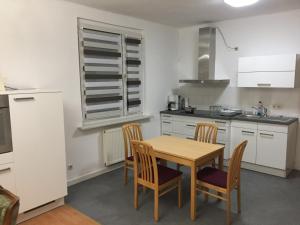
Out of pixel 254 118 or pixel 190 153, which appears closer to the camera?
pixel 190 153

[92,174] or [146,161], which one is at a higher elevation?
[146,161]

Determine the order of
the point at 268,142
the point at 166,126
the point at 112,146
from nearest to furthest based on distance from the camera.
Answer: the point at 268,142 → the point at 112,146 → the point at 166,126

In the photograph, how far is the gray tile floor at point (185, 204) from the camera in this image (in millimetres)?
2668

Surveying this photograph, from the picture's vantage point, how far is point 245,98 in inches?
175

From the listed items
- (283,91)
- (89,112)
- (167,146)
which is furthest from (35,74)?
(283,91)

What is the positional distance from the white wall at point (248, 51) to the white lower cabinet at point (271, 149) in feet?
1.94

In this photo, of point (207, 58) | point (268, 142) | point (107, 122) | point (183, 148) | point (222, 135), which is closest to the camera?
point (183, 148)

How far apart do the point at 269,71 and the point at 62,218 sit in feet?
11.6

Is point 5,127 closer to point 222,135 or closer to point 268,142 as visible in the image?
point 222,135

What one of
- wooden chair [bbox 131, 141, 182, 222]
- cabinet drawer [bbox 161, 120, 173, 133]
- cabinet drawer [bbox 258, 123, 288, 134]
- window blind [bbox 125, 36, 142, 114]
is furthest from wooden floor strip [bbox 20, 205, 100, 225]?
cabinet drawer [bbox 258, 123, 288, 134]

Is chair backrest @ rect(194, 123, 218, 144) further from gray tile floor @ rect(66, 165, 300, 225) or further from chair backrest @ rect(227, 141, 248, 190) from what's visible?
chair backrest @ rect(227, 141, 248, 190)

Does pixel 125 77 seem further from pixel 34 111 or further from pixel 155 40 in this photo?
pixel 34 111

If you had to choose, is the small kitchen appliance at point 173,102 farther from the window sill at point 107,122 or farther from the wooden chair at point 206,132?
the wooden chair at point 206,132

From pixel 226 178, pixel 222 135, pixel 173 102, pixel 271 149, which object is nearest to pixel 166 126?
pixel 173 102
